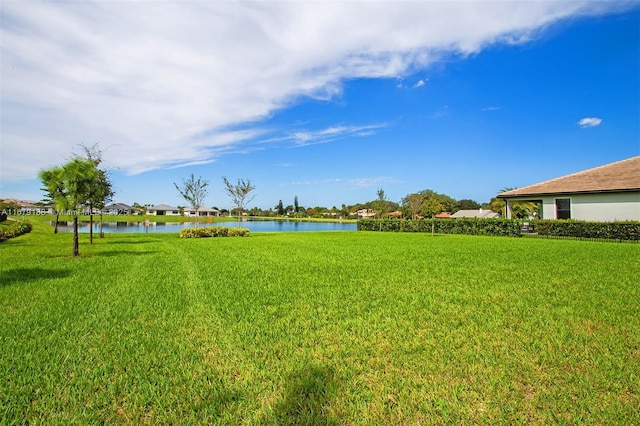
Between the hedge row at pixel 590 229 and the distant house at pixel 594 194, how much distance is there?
2.57 metres

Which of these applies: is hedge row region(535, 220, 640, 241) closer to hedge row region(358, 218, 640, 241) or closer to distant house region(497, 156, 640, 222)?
hedge row region(358, 218, 640, 241)

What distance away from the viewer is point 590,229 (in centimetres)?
1562

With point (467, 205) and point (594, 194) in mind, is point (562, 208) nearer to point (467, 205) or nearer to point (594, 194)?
point (594, 194)

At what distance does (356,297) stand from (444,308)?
4.08 ft

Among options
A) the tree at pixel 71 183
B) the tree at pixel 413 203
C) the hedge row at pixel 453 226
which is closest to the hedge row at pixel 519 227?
the hedge row at pixel 453 226

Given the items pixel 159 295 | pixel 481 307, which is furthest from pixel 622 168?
pixel 159 295

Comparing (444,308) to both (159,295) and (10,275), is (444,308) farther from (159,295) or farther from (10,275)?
(10,275)

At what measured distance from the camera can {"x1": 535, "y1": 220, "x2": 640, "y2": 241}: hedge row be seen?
575 inches

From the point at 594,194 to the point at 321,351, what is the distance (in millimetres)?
21045

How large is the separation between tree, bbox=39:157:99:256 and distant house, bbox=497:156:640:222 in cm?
2204

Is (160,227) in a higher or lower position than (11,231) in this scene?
lower

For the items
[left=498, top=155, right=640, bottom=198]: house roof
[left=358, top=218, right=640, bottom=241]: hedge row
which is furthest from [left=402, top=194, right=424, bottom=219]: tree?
[left=498, top=155, right=640, bottom=198]: house roof

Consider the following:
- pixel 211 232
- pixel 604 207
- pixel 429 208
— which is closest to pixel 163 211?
pixel 429 208

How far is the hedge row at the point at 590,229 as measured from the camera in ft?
47.9
